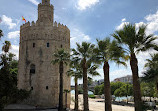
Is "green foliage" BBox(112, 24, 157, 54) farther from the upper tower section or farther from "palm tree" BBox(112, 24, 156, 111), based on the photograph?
the upper tower section

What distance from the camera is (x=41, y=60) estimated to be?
86.9 feet

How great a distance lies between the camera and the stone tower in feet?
84.6

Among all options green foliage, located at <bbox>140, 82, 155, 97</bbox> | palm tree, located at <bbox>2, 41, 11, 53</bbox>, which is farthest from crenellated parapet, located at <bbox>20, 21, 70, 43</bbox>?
green foliage, located at <bbox>140, 82, 155, 97</bbox>

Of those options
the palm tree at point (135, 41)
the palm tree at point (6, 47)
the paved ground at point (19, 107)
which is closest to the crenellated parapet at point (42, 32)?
the palm tree at point (6, 47)

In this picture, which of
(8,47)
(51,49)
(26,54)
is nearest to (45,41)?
(51,49)

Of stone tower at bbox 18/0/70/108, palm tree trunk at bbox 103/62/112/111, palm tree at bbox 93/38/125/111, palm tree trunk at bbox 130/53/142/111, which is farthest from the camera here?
stone tower at bbox 18/0/70/108

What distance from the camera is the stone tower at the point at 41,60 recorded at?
84.6ft

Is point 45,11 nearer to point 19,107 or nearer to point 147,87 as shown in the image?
point 19,107

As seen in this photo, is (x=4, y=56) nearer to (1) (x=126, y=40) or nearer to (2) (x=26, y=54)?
(2) (x=26, y=54)

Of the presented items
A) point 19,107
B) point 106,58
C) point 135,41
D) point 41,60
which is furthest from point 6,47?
point 135,41

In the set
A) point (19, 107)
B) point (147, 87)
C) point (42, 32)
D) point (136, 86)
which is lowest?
point (19, 107)

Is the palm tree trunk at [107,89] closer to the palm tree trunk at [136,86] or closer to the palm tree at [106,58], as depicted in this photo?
the palm tree at [106,58]

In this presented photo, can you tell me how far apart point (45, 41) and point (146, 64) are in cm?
1769

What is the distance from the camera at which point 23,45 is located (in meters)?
28.0
